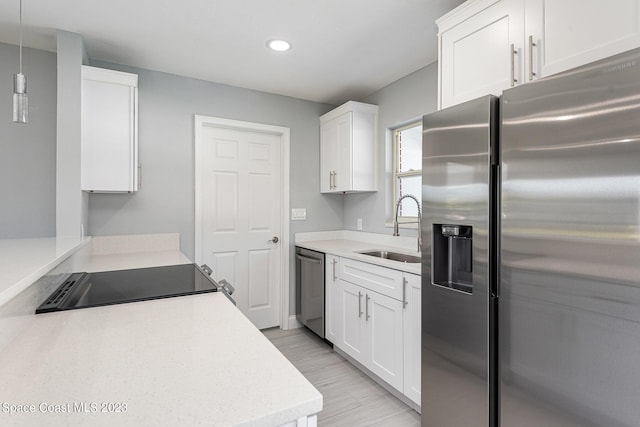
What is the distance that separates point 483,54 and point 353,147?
1.59m

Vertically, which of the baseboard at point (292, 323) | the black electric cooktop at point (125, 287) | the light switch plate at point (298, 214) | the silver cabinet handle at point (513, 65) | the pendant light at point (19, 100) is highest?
the silver cabinet handle at point (513, 65)

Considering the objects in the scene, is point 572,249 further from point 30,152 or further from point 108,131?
point 30,152

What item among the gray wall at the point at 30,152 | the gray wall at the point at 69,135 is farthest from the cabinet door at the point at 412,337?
the gray wall at the point at 30,152

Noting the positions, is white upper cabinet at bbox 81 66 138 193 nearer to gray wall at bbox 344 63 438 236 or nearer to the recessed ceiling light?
the recessed ceiling light

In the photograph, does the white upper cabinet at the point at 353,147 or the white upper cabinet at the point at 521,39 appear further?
the white upper cabinet at the point at 353,147

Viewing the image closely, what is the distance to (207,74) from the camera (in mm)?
2820

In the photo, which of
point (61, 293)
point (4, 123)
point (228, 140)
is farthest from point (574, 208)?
point (4, 123)

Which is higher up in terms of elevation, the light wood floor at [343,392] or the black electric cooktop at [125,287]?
the black electric cooktop at [125,287]

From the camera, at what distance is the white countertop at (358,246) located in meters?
2.07

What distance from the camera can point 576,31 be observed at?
121 cm

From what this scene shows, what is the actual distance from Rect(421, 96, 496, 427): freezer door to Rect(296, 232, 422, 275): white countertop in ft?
0.89

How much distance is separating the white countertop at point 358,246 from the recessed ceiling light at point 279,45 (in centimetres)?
161

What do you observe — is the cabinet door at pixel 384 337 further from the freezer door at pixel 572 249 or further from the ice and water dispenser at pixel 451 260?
the freezer door at pixel 572 249

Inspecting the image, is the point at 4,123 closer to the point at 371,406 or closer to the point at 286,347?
the point at 286,347
